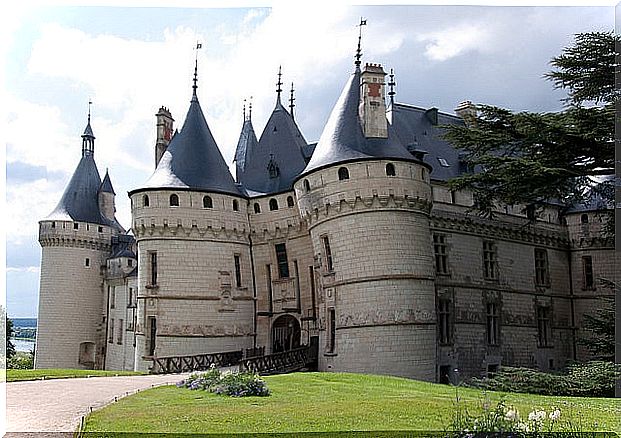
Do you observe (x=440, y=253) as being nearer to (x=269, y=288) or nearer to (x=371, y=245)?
(x=371, y=245)

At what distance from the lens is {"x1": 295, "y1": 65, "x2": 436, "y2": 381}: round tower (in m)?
16.5

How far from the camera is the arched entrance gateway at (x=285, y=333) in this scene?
21.7 meters

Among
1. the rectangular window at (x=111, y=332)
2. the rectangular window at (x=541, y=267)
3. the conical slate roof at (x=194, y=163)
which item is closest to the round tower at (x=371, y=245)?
the conical slate roof at (x=194, y=163)

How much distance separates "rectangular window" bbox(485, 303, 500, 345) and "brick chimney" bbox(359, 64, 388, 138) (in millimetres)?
6271

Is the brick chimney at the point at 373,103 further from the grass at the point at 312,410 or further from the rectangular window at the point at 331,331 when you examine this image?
the grass at the point at 312,410

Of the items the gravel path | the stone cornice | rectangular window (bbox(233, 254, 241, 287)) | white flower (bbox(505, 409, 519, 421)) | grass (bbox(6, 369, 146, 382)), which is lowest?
grass (bbox(6, 369, 146, 382))

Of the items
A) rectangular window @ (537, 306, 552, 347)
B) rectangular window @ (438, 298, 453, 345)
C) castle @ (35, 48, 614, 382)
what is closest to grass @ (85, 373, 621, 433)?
castle @ (35, 48, 614, 382)

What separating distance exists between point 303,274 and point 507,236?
20.6 ft

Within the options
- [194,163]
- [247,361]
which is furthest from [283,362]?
[194,163]

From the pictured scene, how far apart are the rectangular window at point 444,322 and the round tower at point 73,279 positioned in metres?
16.6

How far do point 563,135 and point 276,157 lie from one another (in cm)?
1141

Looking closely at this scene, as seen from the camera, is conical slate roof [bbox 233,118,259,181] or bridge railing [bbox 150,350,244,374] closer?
bridge railing [bbox 150,350,244,374]

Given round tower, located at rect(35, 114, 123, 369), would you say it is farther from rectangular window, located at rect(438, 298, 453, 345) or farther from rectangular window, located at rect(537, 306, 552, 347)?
rectangular window, located at rect(537, 306, 552, 347)

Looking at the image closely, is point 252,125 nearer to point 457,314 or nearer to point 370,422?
point 457,314
